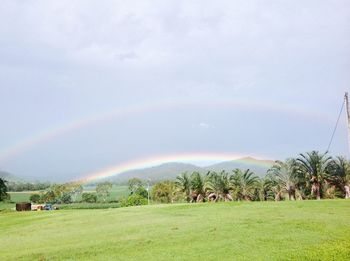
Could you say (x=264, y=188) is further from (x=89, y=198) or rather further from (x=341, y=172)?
(x=89, y=198)

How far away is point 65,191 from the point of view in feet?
571

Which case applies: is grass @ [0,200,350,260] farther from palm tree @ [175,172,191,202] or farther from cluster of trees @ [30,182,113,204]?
cluster of trees @ [30,182,113,204]

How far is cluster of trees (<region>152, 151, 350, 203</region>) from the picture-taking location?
61.3 metres

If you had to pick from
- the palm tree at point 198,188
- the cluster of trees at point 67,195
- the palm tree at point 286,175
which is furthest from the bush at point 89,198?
the palm tree at point 286,175

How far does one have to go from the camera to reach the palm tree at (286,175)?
64244 mm

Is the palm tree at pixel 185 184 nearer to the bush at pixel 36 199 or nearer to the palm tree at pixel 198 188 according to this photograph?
the palm tree at pixel 198 188

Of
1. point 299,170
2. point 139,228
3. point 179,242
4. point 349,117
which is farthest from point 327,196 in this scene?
point 179,242

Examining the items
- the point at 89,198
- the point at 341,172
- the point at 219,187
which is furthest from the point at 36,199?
the point at 341,172

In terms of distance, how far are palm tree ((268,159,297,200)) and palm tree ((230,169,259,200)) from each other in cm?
435

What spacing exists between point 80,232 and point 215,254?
43.8 feet

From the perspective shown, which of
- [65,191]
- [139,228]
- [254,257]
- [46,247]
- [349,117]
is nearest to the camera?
[254,257]

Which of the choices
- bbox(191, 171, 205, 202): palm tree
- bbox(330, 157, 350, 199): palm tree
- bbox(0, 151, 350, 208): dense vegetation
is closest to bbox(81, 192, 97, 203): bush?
bbox(0, 151, 350, 208): dense vegetation

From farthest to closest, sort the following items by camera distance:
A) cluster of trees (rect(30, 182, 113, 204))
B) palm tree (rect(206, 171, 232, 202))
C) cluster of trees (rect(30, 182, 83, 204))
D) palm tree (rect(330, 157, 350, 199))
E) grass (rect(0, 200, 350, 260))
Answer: cluster of trees (rect(30, 182, 113, 204))
cluster of trees (rect(30, 182, 83, 204))
palm tree (rect(206, 171, 232, 202))
palm tree (rect(330, 157, 350, 199))
grass (rect(0, 200, 350, 260))

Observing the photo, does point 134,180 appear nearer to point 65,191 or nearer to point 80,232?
point 65,191
